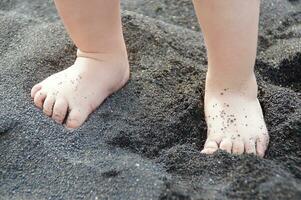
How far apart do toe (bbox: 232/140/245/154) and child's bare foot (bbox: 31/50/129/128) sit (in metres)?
0.34

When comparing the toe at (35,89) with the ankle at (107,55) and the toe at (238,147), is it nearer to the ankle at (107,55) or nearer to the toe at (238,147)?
the ankle at (107,55)

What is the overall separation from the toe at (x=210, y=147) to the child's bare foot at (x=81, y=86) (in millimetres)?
284

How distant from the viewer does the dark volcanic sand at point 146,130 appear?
1.16 m

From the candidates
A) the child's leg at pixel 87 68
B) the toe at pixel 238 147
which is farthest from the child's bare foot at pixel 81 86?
the toe at pixel 238 147

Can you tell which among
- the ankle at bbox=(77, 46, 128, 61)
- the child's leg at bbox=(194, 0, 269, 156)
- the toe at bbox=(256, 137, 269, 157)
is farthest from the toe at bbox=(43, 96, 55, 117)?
the toe at bbox=(256, 137, 269, 157)

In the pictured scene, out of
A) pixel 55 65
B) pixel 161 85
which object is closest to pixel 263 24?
pixel 161 85

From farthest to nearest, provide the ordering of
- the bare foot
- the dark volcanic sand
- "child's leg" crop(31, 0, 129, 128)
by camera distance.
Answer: "child's leg" crop(31, 0, 129, 128), the bare foot, the dark volcanic sand

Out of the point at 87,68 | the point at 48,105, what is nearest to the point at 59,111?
the point at 48,105

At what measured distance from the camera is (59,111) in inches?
53.6

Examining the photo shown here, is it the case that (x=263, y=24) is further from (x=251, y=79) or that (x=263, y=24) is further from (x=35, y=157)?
(x=35, y=157)

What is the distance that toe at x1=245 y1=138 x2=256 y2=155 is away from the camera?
1255 millimetres

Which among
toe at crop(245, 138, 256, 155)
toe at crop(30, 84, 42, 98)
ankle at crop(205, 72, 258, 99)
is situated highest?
ankle at crop(205, 72, 258, 99)

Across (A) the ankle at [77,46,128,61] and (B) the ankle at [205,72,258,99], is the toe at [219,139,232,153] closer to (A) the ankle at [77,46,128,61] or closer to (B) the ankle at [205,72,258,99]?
(B) the ankle at [205,72,258,99]

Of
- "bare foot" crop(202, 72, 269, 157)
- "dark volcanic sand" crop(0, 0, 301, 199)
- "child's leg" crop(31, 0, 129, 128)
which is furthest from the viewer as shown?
"child's leg" crop(31, 0, 129, 128)
